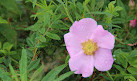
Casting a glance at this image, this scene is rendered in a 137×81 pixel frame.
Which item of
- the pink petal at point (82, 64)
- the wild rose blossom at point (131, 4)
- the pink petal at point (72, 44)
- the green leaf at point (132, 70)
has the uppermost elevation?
the wild rose blossom at point (131, 4)

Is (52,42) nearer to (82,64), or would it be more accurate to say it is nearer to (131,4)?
(82,64)

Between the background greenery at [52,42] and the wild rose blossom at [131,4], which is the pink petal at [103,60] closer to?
the background greenery at [52,42]

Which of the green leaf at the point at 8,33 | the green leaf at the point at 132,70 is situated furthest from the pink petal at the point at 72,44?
the green leaf at the point at 8,33

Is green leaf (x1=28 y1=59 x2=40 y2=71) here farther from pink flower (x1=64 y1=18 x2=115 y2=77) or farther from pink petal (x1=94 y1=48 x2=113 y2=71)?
pink petal (x1=94 y1=48 x2=113 y2=71)

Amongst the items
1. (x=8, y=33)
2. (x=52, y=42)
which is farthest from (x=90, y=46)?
(x=8, y=33)

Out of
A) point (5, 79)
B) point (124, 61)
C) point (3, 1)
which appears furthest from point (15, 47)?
point (124, 61)

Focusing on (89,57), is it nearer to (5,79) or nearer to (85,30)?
(85,30)

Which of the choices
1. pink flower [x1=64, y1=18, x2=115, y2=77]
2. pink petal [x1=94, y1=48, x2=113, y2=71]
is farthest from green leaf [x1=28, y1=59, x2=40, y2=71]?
pink petal [x1=94, y1=48, x2=113, y2=71]
